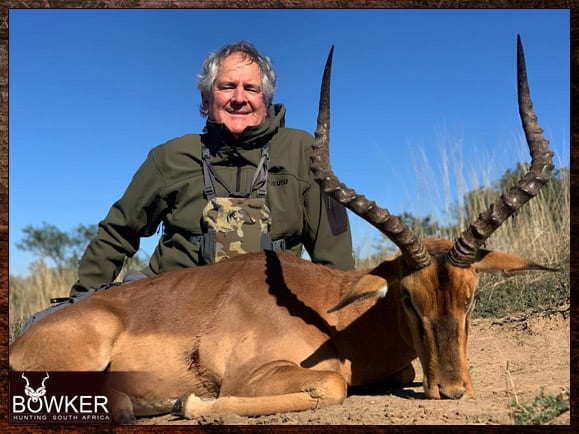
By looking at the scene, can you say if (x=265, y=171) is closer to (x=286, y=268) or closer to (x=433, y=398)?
(x=286, y=268)

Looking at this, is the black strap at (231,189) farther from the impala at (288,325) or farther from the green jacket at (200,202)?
the impala at (288,325)

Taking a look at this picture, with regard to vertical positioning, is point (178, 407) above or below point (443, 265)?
below

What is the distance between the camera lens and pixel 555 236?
9562mm

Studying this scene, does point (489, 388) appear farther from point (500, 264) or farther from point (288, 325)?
point (288, 325)

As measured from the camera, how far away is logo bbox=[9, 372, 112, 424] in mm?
4348

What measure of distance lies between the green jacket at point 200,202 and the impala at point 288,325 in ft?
4.16

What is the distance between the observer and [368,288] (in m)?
5.22

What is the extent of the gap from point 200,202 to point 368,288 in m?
2.69

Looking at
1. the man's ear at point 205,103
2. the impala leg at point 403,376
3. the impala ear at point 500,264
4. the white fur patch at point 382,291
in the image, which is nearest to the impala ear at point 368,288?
the white fur patch at point 382,291

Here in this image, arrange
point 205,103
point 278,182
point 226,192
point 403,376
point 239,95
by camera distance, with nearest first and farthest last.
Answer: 1. point 403,376
2. point 226,192
3. point 278,182
4. point 239,95
5. point 205,103

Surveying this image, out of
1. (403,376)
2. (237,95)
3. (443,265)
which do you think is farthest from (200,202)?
(443,265)

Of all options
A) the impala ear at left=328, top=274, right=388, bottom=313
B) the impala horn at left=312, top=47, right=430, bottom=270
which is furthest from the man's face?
the impala ear at left=328, top=274, right=388, bottom=313

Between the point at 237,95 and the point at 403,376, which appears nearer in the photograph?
the point at 403,376

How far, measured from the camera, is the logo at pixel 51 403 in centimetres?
435
